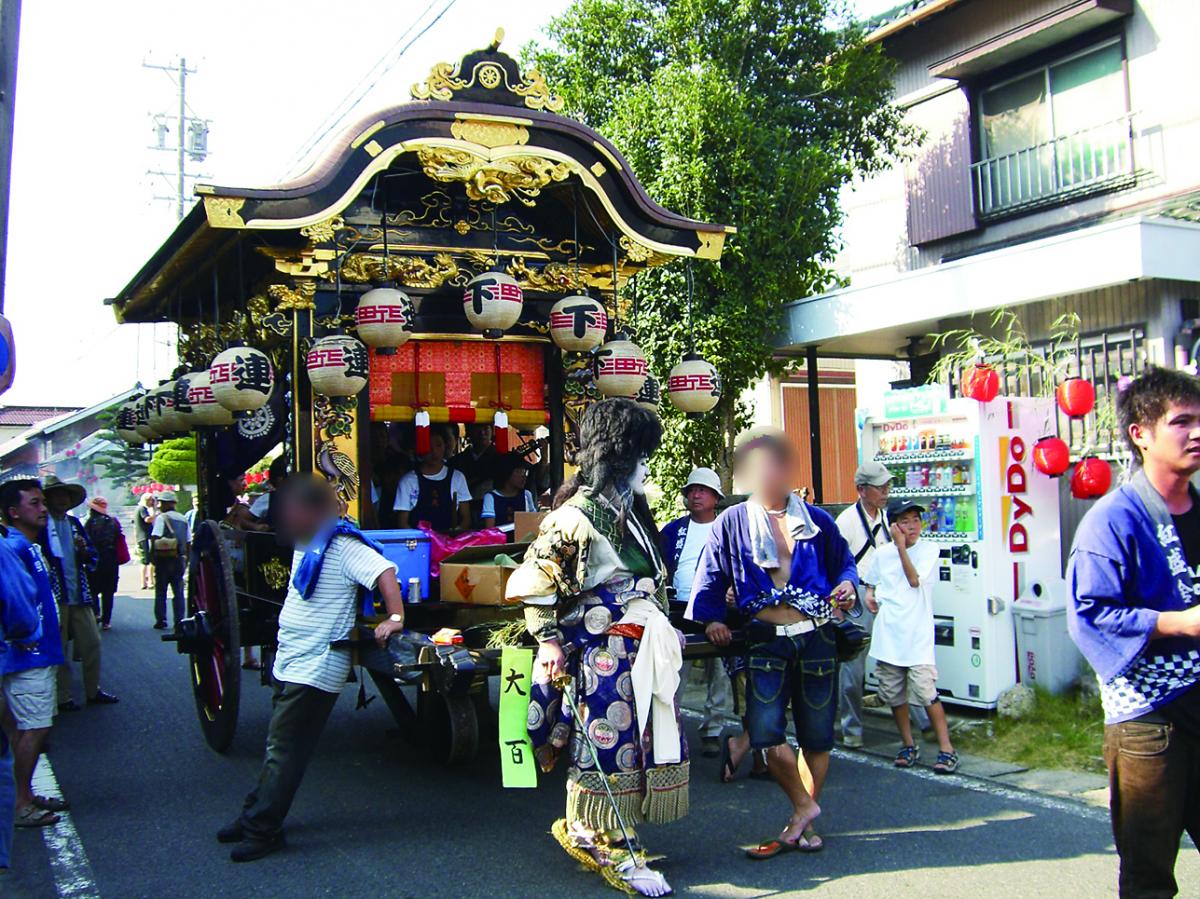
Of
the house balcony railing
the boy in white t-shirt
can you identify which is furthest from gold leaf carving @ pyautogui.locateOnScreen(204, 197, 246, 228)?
the house balcony railing

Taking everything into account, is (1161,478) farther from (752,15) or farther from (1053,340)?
(752,15)

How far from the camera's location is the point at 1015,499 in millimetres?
7711

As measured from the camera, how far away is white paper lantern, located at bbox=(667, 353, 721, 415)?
26.4ft

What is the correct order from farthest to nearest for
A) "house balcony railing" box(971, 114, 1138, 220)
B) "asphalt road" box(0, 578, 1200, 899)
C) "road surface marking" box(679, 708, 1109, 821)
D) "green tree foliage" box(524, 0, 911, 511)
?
"house balcony railing" box(971, 114, 1138, 220), "green tree foliage" box(524, 0, 911, 511), "road surface marking" box(679, 708, 1109, 821), "asphalt road" box(0, 578, 1200, 899)

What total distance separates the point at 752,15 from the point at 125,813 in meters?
10.4

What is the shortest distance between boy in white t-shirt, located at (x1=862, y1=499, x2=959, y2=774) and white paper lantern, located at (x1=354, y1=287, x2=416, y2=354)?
324 centimetres

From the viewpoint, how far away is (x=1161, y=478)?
10.9ft

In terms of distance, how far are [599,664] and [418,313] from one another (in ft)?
11.8

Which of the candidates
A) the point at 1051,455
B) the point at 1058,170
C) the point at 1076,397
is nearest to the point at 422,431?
the point at 1051,455

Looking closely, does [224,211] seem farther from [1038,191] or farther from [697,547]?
[1038,191]

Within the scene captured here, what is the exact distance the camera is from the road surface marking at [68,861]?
4.83 m

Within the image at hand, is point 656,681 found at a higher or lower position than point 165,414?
lower

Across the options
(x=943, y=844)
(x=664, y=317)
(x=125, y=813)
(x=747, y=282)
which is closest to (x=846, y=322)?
(x=747, y=282)

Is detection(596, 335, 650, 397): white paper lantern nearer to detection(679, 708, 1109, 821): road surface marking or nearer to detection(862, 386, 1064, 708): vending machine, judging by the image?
detection(862, 386, 1064, 708): vending machine
